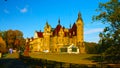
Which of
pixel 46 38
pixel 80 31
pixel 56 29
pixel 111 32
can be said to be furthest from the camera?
pixel 56 29

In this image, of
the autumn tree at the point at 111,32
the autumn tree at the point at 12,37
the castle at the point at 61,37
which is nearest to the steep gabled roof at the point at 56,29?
the castle at the point at 61,37

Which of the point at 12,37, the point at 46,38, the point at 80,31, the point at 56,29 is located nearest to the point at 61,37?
the point at 56,29

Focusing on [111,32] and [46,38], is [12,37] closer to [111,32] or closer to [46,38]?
[46,38]

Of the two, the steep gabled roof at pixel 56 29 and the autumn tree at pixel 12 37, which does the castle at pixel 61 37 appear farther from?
the autumn tree at pixel 12 37

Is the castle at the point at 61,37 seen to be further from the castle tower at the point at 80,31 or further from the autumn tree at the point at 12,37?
the autumn tree at the point at 12,37

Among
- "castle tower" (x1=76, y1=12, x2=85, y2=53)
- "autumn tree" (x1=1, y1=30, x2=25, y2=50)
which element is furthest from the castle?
"autumn tree" (x1=1, y1=30, x2=25, y2=50)

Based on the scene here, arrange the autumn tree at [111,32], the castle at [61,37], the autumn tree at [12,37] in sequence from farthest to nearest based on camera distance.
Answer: the autumn tree at [12,37], the castle at [61,37], the autumn tree at [111,32]

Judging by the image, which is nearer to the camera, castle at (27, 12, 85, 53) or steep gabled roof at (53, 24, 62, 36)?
castle at (27, 12, 85, 53)

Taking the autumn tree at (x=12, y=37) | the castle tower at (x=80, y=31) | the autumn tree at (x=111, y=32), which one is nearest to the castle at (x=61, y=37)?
the castle tower at (x=80, y=31)

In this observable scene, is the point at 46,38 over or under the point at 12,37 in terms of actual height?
under

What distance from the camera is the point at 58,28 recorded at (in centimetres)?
14612

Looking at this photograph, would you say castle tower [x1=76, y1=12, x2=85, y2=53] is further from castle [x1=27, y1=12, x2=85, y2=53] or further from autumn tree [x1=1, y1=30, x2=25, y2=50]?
autumn tree [x1=1, y1=30, x2=25, y2=50]

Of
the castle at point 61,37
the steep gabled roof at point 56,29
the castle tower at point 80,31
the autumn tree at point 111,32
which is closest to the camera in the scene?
the autumn tree at point 111,32

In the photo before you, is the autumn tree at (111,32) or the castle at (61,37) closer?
the autumn tree at (111,32)
